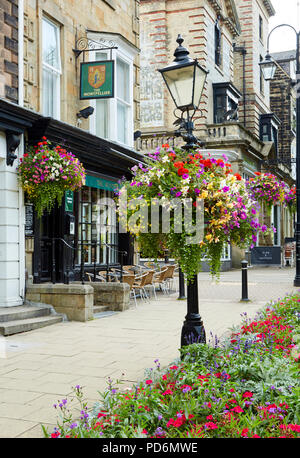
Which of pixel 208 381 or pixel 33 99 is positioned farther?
pixel 33 99

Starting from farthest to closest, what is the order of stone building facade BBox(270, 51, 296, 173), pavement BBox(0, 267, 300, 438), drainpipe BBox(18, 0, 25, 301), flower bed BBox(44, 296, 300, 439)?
stone building facade BBox(270, 51, 296, 173), drainpipe BBox(18, 0, 25, 301), pavement BBox(0, 267, 300, 438), flower bed BBox(44, 296, 300, 439)

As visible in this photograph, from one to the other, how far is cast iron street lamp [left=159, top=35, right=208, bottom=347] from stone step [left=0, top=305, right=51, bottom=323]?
400 cm

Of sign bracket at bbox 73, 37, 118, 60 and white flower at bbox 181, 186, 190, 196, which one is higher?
sign bracket at bbox 73, 37, 118, 60

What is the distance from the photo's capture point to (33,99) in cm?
1102

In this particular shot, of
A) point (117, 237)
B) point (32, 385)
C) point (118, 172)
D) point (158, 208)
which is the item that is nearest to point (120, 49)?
point (118, 172)

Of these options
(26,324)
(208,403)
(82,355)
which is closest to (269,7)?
(26,324)

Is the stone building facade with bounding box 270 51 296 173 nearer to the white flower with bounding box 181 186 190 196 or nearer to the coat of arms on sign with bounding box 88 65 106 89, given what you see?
the coat of arms on sign with bounding box 88 65 106 89

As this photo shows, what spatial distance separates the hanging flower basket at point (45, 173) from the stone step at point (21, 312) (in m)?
1.83

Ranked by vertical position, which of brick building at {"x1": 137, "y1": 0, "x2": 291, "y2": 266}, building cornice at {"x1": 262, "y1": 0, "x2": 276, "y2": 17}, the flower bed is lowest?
the flower bed

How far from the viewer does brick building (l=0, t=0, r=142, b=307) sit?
9992mm

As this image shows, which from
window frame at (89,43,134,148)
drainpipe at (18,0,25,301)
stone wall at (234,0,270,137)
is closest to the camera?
drainpipe at (18,0,25,301)

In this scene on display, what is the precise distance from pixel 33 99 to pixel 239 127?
17.0 m

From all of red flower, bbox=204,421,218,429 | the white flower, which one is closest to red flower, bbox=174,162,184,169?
the white flower
